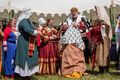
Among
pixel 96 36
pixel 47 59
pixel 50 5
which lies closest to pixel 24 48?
pixel 47 59

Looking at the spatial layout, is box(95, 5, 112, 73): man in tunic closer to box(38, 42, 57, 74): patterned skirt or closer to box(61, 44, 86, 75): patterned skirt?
box(61, 44, 86, 75): patterned skirt

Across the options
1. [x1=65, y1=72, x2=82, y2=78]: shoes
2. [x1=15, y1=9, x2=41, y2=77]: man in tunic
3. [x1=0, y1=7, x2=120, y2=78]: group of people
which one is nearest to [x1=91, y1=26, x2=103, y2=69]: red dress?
[x1=0, y1=7, x2=120, y2=78]: group of people

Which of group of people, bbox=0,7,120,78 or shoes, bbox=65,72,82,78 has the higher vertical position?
group of people, bbox=0,7,120,78

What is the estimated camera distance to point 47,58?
34.9 feet

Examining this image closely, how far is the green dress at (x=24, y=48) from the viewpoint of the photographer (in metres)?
9.07

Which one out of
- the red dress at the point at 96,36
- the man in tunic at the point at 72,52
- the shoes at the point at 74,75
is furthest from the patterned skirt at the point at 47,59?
the red dress at the point at 96,36

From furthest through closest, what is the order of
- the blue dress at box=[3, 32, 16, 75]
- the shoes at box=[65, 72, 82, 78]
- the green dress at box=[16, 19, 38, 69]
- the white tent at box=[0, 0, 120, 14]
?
the white tent at box=[0, 0, 120, 14]
the shoes at box=[65, 72, 82, 78]
the blue dress at box=[3, 32, 16, 75]
the green dress at box=[16, 19, 38, 69]

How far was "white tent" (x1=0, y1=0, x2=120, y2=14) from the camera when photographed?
13873mm

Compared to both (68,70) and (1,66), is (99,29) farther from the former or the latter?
(1,66)

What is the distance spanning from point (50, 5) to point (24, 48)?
5823mm

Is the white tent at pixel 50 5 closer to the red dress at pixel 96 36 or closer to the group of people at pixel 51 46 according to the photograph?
the red dress at pixel 96 36

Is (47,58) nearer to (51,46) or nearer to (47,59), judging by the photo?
(47,59)

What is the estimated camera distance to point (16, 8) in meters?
13.9

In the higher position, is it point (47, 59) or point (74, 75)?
point (47, 59)
